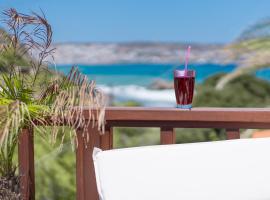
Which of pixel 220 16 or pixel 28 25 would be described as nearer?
A: pixel 28 25

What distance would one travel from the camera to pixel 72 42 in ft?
58.1

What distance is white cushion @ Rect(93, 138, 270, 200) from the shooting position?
1719mm

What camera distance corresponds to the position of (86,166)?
202cm

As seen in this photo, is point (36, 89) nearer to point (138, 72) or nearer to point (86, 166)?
point (86, 166)

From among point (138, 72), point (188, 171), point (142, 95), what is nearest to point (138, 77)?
point (138, 72)

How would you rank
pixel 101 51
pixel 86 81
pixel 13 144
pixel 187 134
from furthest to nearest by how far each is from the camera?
pixel 101 51
pixel 187 134
pixel 13 144
pixel 86 81

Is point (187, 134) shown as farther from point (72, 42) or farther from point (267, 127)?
point (72, 42)

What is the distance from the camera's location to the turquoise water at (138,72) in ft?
58.2

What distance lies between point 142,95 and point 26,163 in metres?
15.7

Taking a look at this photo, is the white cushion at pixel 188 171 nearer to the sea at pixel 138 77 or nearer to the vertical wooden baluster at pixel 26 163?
the vertical wooden baluster at pixel 26 163

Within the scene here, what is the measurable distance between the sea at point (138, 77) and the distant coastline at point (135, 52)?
0.69 ft

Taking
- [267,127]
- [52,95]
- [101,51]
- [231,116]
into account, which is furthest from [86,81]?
[101,51]

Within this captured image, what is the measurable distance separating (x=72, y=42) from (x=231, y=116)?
16.1 m

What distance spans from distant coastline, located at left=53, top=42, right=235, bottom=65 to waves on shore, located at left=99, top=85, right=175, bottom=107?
1.04 meters
